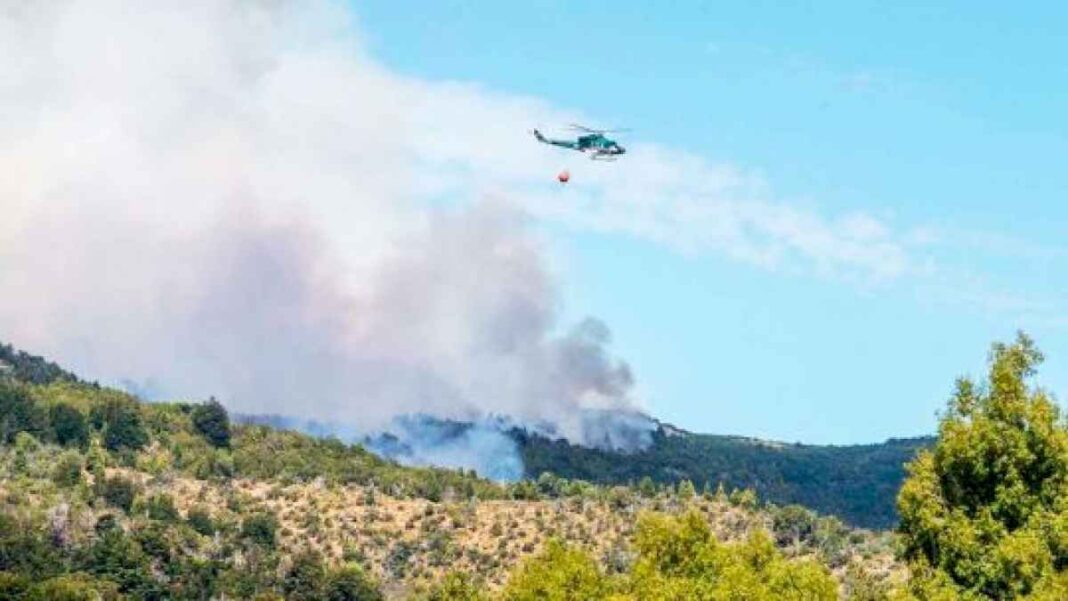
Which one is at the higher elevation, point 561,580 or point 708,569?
point 708,569

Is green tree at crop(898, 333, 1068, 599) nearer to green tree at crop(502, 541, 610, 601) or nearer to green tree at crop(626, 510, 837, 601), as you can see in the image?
green tree at crop(626, 510, 837, 601)

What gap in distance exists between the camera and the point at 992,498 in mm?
56031

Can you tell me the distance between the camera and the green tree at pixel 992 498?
54.2 meters

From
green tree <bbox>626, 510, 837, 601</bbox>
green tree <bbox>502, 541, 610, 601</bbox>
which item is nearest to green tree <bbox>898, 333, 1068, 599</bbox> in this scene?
green tree <bbox>626, 510, 837, 601</bbox>

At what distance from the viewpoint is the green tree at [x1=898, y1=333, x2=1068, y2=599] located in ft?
178

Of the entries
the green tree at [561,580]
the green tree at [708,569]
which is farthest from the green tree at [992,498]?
the green tree at [561,580]

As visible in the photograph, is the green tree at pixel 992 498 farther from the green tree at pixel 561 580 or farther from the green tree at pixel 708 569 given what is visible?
the green tree at pixel 561 580

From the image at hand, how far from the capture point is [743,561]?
72000 mm

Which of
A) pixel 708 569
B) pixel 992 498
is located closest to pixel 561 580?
pixel 708 569

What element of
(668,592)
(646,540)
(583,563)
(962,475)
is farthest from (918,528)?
(583,563)

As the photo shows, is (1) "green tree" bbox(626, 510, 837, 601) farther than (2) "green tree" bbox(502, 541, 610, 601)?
No

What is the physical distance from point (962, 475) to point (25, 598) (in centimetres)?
15857

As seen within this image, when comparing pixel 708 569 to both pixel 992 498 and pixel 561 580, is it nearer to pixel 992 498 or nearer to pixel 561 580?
pixel 561 580

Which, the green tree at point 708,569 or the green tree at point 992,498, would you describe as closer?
the green tree at point 992,498
